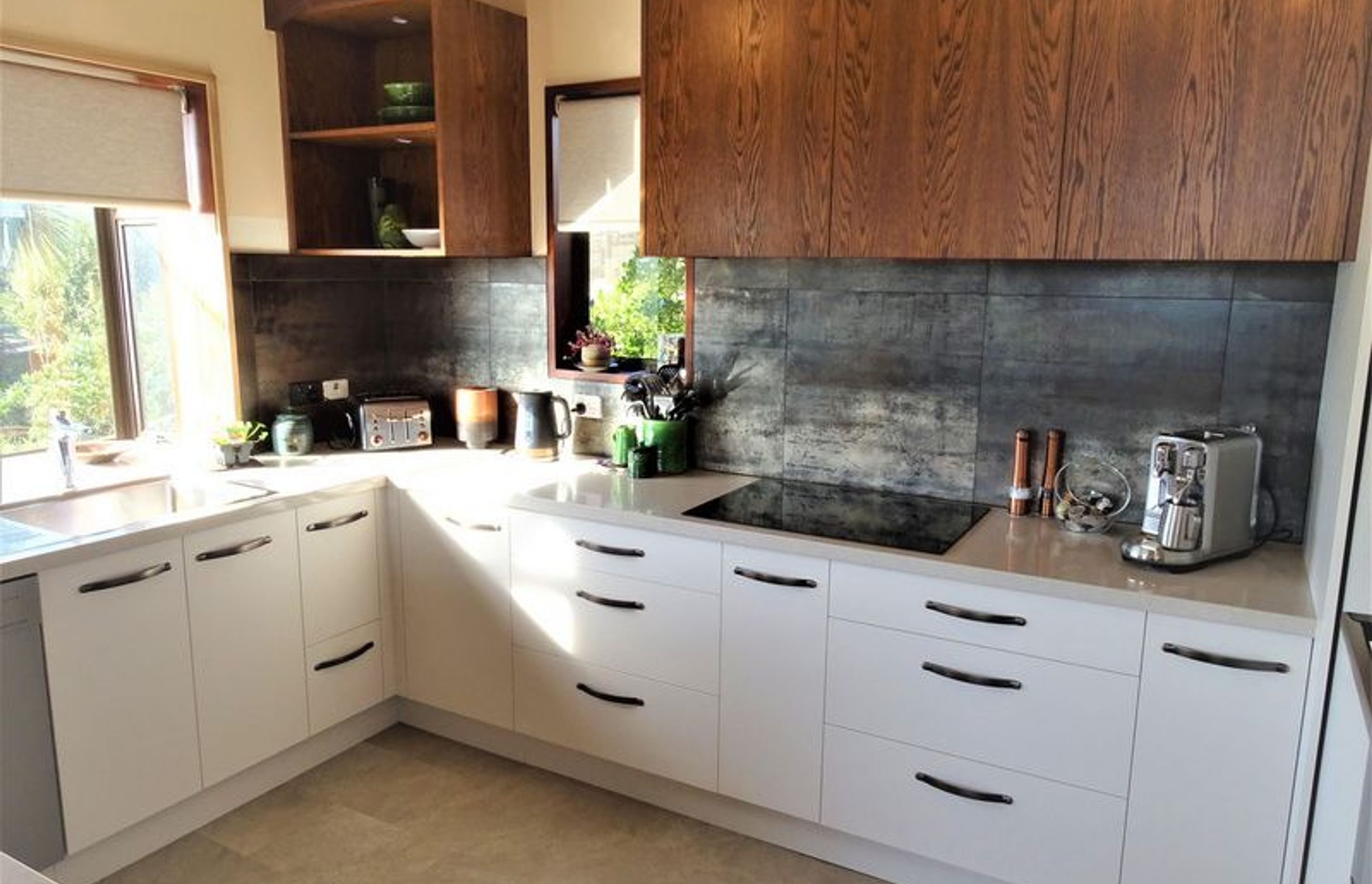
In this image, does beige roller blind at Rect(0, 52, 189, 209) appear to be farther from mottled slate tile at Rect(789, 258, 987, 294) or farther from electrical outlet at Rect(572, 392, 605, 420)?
mottled slate tile at Rect(789, 258, 987, 294)

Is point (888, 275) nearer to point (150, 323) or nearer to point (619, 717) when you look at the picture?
point (619, 717)

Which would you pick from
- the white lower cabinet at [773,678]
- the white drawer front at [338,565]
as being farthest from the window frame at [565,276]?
the white lower cabinet at [773,678]

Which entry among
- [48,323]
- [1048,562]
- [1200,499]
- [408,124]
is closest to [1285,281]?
[1200,499]

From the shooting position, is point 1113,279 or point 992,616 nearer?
point 992,616

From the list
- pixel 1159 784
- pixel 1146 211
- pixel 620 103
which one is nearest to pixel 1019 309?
pixel 1146 211

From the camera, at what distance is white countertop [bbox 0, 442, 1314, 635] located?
1.98 meters

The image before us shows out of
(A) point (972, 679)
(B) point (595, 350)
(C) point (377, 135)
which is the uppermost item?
(C) point (377, 135)

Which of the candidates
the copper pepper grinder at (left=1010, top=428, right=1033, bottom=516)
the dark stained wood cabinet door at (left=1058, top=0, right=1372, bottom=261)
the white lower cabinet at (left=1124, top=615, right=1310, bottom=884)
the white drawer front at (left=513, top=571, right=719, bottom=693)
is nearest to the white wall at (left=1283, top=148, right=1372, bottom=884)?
the white lower cabinet at (left=1124, top=615, right=1310, bottom=884)

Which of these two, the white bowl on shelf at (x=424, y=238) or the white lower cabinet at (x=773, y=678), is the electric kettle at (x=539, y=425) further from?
the white lower cabinet at (x=773, y=678)

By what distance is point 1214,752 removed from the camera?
1.96 m

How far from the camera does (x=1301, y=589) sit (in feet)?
6.54

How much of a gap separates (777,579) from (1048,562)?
0.63 meters

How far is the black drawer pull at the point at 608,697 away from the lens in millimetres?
2674

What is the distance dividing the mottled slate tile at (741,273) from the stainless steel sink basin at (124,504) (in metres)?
1.45
